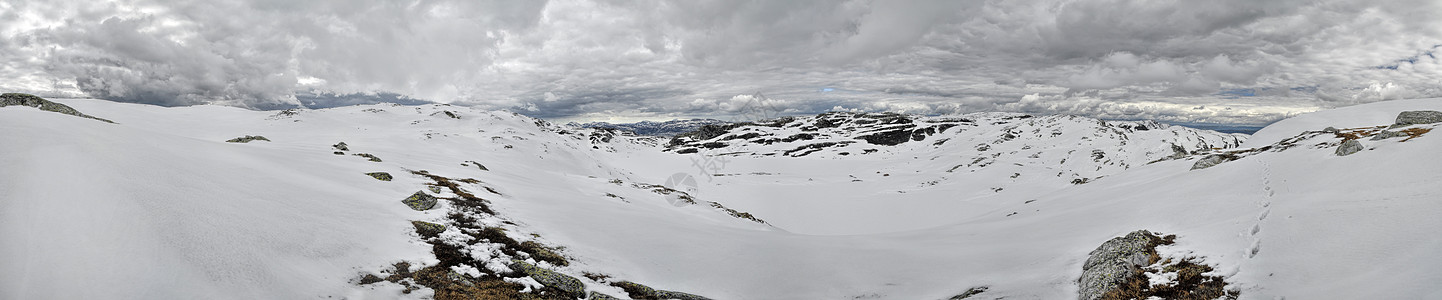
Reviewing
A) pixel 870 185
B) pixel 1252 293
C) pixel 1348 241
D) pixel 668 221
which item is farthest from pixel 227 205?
pixel 870 185

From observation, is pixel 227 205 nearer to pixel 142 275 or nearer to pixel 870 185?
pixel 142 275

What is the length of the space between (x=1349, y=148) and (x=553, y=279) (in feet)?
110

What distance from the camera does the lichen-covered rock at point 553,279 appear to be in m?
13.0

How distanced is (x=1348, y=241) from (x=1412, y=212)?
2589 millimetres

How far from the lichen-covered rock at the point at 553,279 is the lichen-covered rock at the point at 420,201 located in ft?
25.1

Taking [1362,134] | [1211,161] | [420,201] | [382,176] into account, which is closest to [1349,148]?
[1211,161]

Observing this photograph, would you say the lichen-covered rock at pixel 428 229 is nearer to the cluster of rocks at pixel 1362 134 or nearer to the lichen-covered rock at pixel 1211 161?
the cluster of rocks at pixel 1362 134

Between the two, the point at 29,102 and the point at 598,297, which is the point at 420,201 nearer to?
the point at 598,297

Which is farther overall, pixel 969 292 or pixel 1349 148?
pixel 1349 148

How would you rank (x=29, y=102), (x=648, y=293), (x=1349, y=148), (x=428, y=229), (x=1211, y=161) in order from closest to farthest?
1. (x=648, y=293)
2. (x=428, y=229)
3. (x=1349, y=148)
4. (x=1211, y=161)
5. (x=29, y=102)

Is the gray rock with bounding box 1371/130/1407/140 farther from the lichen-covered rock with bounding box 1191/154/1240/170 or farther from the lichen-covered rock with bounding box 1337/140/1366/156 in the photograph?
the lichen-covered rock with bounding box 1191/154/1240/170

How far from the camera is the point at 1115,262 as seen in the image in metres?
11.6

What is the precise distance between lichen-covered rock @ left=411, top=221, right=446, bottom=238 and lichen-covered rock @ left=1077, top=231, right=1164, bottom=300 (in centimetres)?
1954

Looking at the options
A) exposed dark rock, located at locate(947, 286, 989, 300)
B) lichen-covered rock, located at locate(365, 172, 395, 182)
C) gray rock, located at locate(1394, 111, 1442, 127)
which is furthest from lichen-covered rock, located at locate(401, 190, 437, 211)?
gray rock, located at locate(1394, 111, 1442, 127)
